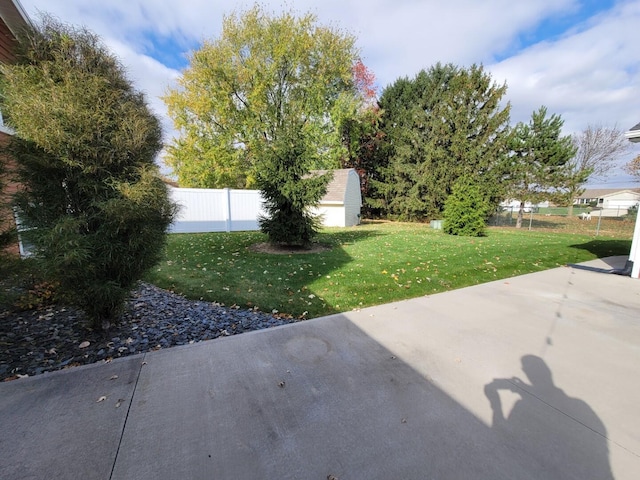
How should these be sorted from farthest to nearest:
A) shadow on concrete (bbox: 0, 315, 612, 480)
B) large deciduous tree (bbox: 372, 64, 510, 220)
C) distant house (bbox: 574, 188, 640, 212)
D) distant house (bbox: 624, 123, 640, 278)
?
distant house (bbox: 574, 188, 640, 212), large deciduous tree (bbox: 372, 64, 510, 220), distant house (bbox: 624, 123, 640, 278), shadow on concrete (bbox: 0, 315, 612, 480)

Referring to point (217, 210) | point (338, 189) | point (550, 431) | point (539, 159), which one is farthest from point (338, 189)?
point (550, 431)

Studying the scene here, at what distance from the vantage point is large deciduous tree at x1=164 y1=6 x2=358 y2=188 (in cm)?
1673

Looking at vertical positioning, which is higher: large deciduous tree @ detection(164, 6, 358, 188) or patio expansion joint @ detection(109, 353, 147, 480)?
large deciduous tree @ detection(164, 6, 358, 188)

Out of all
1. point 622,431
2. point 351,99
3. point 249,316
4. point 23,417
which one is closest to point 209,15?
point 351,99

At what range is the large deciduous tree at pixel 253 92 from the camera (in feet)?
54.9

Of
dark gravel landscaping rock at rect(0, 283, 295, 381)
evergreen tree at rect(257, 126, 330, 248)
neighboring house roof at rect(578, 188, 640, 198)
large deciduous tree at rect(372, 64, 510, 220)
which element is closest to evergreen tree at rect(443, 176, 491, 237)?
large deciduous tree at rect(372, 64, 510, 220)

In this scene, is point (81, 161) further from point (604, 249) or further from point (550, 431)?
point (604, 249)

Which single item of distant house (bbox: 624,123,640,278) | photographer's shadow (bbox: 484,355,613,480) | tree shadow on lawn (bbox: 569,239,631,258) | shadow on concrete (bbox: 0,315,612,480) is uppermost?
distant house (bbox: 624,123,640,278)

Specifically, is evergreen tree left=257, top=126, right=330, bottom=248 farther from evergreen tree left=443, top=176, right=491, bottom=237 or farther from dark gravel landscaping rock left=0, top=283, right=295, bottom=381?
evergreen tree left=443, top=176, right=491, bottom=237

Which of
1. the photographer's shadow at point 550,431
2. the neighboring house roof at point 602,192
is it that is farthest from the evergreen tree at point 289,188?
the neighboring house roof at point 602,192

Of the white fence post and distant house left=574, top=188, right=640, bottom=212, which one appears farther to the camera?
distant house left=574, top=188, right=640, bottom=212

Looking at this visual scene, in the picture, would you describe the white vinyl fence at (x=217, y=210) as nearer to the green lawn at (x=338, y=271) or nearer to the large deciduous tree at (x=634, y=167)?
the green lawn at (x=338, y=271)

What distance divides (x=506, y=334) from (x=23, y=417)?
4.65 meters

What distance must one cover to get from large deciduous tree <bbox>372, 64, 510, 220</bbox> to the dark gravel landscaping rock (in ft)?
62.6
